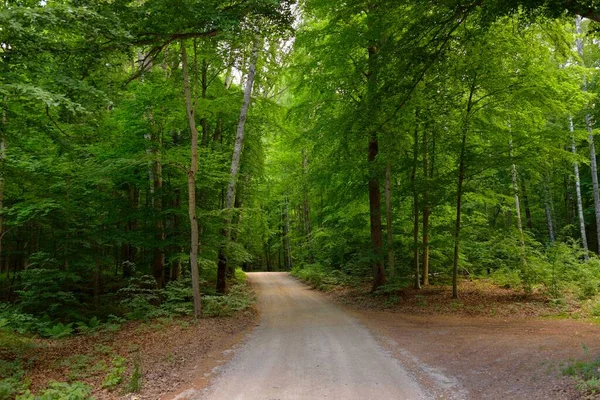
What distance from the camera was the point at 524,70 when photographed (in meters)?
11.5

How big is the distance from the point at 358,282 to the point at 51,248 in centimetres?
1365

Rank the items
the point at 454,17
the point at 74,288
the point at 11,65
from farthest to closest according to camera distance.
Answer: the point at 74,288, the point at 454,17, the point at 11,65

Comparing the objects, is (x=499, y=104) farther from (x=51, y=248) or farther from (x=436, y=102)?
(x=51, y=248)

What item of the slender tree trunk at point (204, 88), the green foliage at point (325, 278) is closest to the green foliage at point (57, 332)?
the slender tree trunk at point (204, 88)

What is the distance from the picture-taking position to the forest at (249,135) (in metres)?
8.15

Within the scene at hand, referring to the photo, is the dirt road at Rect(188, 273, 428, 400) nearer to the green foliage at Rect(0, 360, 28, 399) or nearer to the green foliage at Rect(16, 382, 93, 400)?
the green foliage at Rect(16, 382, 93, 400)

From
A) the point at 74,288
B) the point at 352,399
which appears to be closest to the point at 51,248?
the point at 74,288

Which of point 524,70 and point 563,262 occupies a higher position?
point 524,70

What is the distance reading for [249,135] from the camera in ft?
59.5

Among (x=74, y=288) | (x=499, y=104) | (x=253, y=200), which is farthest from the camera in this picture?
(x=253, y=200)

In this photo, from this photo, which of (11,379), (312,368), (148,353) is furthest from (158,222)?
(312,368)

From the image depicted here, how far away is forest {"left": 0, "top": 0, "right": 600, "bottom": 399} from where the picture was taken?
815 cm

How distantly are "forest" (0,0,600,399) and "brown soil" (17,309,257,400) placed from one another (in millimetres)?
548

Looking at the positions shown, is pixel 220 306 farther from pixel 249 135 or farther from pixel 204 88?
pixel 204 88
